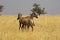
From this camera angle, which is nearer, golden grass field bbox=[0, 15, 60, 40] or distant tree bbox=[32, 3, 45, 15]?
golden grass field bbox=[0, 15, 60, 40]

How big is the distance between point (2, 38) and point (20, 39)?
0.96 metres

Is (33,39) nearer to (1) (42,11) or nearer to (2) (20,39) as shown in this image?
(2) (20,39)

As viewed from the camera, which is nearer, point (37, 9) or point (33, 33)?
point (33, 33)

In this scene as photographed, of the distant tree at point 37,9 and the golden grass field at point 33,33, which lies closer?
the golden grass field at point 33,33

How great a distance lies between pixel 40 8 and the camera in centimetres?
6419

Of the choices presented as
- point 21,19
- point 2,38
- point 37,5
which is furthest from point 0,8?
point 2,38

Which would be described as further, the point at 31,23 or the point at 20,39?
the point at 31,23

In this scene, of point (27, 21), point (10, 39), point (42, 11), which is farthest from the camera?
point (42, 11)

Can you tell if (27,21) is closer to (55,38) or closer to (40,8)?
(55,38)

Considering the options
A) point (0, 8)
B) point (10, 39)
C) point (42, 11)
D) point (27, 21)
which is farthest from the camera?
point (42, 11)

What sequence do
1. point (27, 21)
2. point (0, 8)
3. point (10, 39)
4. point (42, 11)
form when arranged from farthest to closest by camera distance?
point (42, 11)
point (0, 8)
point (27, 21)
point (10, 39)

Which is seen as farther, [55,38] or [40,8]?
[40,8]

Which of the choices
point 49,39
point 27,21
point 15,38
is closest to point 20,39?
point 15,38

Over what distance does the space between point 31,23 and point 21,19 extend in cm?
79
